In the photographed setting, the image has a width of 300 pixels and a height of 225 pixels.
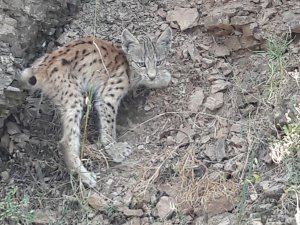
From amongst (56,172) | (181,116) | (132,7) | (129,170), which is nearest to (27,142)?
(56,172)

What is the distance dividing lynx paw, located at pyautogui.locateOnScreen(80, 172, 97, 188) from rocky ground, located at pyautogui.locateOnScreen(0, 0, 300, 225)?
61mm

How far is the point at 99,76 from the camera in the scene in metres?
7.07

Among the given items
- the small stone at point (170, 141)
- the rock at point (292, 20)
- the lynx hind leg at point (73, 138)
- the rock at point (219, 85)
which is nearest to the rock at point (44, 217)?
the lynx hind leg at point (73, 138)

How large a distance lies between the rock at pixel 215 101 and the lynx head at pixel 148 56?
452 mm

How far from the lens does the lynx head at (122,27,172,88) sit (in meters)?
6.97

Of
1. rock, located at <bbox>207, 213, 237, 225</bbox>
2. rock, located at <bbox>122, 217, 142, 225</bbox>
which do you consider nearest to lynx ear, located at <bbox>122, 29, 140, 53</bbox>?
rock, located at <bbox>122, 217, 142, 225</bbox>

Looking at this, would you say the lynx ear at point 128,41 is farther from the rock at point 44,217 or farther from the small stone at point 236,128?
the rock at point 44,217

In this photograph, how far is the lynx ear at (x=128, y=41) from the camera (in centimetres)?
696

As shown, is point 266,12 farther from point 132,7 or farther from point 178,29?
point 132,7

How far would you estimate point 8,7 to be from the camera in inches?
263

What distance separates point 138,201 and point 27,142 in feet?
3.71

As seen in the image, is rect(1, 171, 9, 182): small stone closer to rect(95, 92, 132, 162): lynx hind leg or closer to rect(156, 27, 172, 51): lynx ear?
rect(95, 92, 132, 162): lynx hind leg

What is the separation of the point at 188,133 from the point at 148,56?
919mm

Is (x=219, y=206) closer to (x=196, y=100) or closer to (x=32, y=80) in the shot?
(x=196, y=100)
